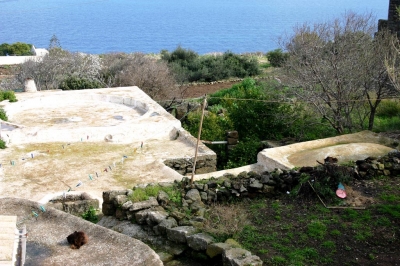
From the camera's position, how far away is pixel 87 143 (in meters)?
14.2

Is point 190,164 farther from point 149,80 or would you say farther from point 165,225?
point 149,80

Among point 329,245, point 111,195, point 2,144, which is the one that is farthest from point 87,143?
point 329,245

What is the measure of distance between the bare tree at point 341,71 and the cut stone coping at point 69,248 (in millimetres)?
9373

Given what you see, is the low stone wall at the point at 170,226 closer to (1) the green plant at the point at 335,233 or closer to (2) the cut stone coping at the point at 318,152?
(1) the green plant at the point at 335,233

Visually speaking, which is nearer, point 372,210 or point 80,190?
point 372,210

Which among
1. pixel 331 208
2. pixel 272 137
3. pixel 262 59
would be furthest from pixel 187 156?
pixel 262 59

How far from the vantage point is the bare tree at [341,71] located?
14.9 meters

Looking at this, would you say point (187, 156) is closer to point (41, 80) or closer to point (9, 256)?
point (9, 256)

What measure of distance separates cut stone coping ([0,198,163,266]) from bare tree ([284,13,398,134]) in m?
9.37

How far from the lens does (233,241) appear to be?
6926 millimetres

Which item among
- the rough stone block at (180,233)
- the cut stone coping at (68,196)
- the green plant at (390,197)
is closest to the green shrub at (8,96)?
the cut stone coping at (68,196)

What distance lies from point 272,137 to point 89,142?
5373 millimetres

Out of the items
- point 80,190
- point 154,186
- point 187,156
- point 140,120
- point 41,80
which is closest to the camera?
point 154,186

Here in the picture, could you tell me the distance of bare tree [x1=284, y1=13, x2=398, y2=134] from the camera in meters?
14.9
